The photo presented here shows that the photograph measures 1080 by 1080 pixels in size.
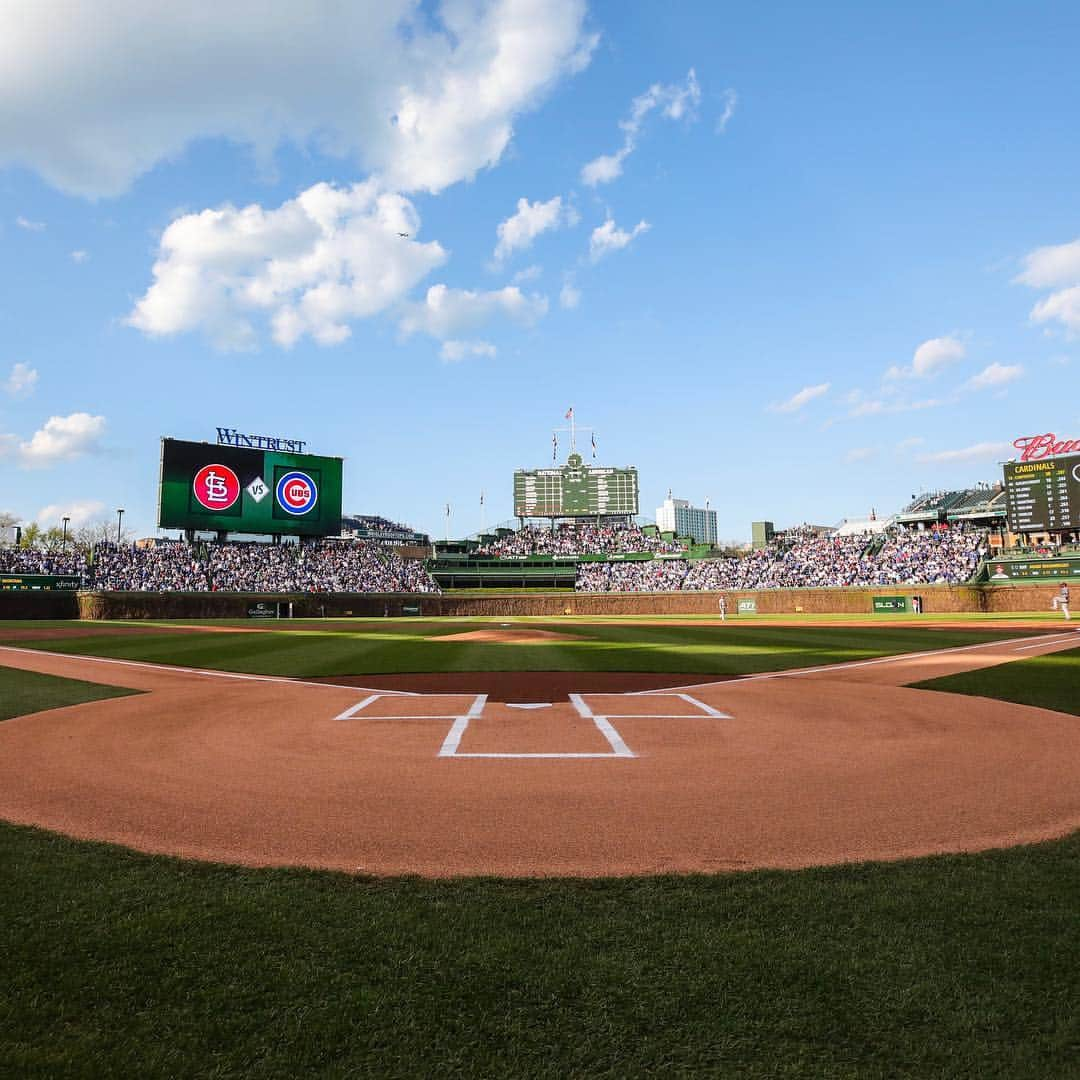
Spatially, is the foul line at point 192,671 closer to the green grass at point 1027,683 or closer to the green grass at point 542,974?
the green grass at point 542,974

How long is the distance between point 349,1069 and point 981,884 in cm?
365

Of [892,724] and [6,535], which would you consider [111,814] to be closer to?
[892,724]

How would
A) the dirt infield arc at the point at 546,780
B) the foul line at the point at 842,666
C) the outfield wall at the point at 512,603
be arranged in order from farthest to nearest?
the outfield wall at the point at 512,603
the foul line at the point at 842,666
the dirt infield arc at the point at 546,780

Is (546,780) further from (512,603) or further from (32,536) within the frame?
(32,536)

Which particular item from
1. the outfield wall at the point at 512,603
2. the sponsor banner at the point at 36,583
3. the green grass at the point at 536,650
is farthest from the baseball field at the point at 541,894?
the sponsor banner at the point at 36,583

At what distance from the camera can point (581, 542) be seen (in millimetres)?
86125

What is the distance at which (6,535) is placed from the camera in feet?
289

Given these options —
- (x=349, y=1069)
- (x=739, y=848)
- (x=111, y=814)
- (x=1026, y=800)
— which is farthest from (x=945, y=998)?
(x=111, y=814)

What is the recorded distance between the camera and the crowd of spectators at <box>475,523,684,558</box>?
269ft

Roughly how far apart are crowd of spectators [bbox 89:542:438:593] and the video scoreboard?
5036 cm

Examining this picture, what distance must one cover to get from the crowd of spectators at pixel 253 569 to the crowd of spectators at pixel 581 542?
1661cm

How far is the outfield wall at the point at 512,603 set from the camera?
47.3 meters

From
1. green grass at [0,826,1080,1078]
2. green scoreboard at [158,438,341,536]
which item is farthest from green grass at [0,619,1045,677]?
green scoreboard at [158,438,341,536]

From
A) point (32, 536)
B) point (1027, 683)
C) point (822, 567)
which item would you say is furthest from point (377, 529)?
point (1027, 683)
